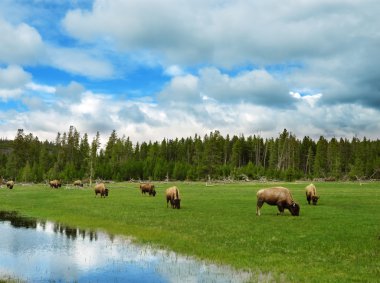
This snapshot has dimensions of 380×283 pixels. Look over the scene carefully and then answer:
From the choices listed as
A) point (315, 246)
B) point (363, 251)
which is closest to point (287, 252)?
point (315, 246)

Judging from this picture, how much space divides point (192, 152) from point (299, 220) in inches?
6455

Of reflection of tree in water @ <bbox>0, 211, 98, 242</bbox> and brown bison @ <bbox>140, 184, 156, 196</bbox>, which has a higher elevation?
brown bison @ <bbox>140, 184, 156, 196</bbox>

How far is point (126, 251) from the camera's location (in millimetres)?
19672

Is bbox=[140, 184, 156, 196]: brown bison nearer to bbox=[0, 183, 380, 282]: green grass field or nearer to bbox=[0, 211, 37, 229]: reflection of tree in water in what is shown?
bbox=[0, 183, 380, 282]: green grass field

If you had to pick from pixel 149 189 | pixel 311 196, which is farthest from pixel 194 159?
pixel 311 196

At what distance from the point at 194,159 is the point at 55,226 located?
140501 millimetres

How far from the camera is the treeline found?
138 meters

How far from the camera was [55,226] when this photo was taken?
2941cm

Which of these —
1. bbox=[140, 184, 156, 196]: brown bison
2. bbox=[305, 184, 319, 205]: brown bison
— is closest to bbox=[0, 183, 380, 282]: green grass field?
bbox=[305, 184, 319, 205]: brown bison

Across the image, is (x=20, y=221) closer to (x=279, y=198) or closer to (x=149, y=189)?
(x=279, y=198)

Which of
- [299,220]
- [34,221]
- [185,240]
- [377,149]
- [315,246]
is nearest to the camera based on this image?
[315,246]

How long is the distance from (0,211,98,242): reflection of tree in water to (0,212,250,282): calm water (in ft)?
0.43

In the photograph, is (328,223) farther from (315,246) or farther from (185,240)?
(185,240)

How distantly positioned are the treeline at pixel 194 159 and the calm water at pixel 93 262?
111783 mm
